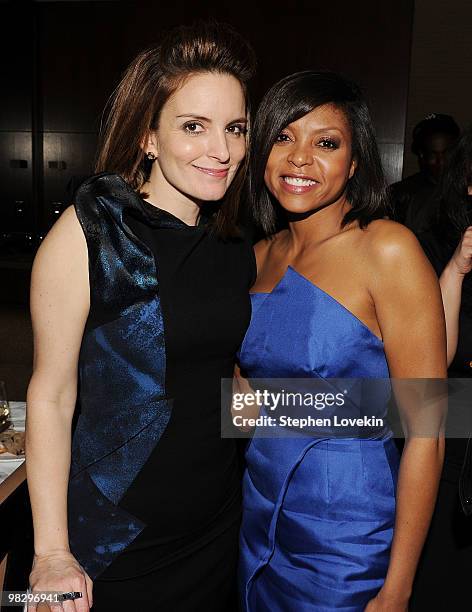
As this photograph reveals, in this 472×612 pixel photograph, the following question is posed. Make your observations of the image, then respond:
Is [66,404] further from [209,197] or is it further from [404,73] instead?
[404,73]

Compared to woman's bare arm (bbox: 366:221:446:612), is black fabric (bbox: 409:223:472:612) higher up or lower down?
lower down

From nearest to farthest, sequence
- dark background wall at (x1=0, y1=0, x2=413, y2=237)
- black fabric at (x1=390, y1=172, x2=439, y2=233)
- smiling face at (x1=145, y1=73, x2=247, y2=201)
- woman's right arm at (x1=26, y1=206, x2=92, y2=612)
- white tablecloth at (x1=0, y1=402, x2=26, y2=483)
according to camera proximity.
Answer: woman's right arm at (x1=26, y1=206, x2=92, y2=612)
smiling face at (x1=145, y1=73, x2=247, y2=201)
white tablecloth at (x1=0, y1=402, x2=26, y2=483)
black fabric at (x1=390, y1=172, x2=439, y2=233)
dark background wall at (x1=0, y1=0, x2=413, y2=237)

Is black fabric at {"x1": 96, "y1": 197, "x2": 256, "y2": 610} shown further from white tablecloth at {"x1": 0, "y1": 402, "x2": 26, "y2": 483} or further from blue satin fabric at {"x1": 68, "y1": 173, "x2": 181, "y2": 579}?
white tablecloth at {"x1": 0, "y1": 402, "x2": 26, "y2": 483}

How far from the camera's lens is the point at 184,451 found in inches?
53.4

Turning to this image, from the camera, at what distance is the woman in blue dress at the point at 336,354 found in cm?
137

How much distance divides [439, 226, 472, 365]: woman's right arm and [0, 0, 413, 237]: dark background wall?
4437mm

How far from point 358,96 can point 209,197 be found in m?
0.46

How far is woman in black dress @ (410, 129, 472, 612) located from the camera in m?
1.76

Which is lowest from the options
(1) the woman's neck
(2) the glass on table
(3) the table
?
(3) the table

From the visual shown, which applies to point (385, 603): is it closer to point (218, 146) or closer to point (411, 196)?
point (218, 146)

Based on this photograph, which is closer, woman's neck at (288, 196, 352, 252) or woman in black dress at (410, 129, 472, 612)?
woman's neck at (288, 196, 352, 252)

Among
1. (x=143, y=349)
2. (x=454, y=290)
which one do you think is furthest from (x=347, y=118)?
(x=143, y=349)

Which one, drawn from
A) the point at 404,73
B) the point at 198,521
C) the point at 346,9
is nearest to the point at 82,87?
the point at 346,9

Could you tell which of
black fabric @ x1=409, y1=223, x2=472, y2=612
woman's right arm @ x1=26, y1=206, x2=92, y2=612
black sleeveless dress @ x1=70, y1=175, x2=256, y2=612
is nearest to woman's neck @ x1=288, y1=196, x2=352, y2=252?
black sleeveless dress @ x1=70, y1=175, x2=256, y2=612
